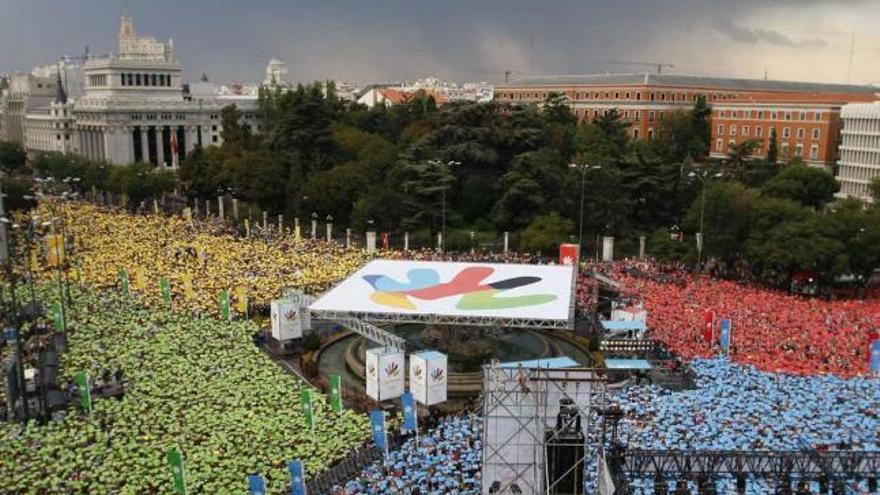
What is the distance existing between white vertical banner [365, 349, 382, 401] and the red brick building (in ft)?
165

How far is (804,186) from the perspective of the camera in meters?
49.4

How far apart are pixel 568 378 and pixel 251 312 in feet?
66.6

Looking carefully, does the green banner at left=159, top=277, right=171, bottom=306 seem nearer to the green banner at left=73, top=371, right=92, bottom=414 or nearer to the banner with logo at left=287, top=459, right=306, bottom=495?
the green banner at left=73, top=371, right=92, bottom=414

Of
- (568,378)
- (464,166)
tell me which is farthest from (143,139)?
(568,378)

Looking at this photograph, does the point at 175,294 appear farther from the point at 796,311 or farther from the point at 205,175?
the point at 205,175

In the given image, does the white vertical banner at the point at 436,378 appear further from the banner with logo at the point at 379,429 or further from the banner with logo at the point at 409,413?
the banner with logo at the point at 379,429

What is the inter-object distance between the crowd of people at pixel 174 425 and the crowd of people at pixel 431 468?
52.8 inches

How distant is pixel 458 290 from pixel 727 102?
55.5 meters

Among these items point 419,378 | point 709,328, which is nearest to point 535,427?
point 419,378

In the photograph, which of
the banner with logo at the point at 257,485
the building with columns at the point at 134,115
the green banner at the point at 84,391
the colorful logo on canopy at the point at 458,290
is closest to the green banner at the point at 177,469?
the banner with logo at the point at 257,485

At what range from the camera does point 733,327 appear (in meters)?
29.8

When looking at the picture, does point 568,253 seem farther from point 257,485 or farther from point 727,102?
point 727,102

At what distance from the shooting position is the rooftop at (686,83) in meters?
83.5

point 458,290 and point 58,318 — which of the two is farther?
point 58,318
